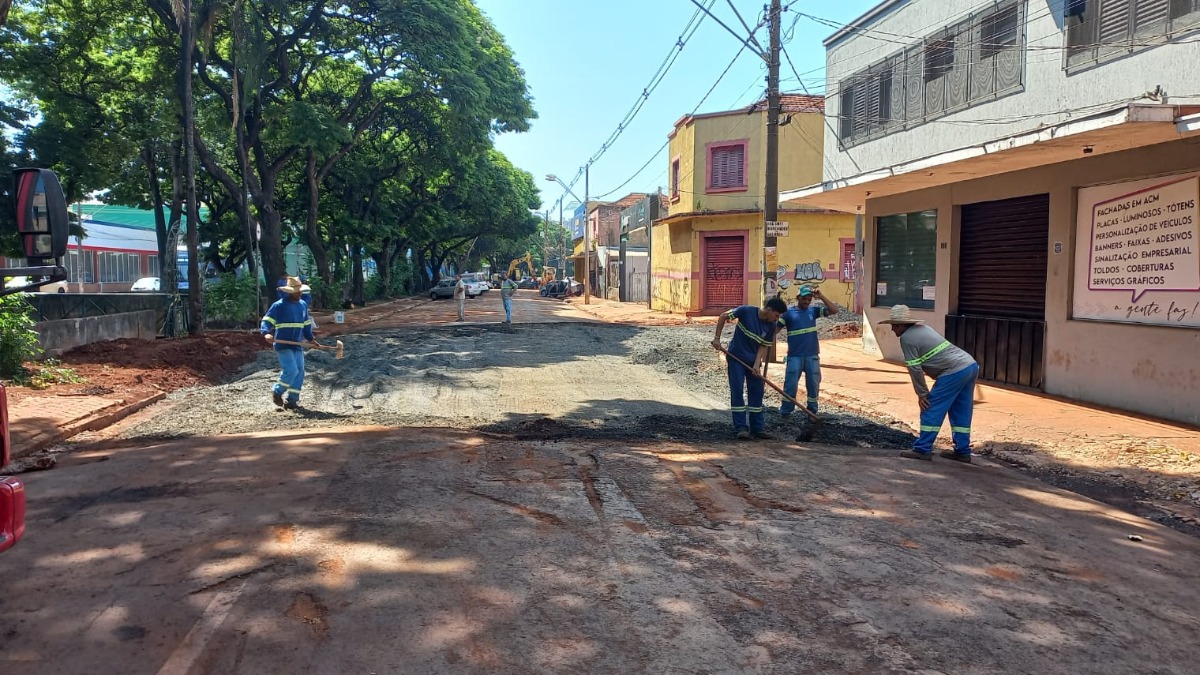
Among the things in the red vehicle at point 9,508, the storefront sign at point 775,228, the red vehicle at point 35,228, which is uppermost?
the storefront sign at point 775,228

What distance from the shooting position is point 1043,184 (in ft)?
36.6

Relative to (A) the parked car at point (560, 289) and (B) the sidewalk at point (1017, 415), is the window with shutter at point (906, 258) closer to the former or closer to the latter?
(B) the sidewalk at point (1017, 415)

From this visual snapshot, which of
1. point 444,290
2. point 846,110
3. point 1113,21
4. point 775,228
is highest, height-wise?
point 846,110

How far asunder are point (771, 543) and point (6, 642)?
398 cm

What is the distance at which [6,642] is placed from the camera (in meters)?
Result: 3.49

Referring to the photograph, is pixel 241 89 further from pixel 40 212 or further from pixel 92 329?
pixel 40 212

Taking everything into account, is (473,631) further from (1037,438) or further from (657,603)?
(1037,438)

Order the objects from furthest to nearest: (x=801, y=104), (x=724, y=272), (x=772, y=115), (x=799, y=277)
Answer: (x=724, y=272) < (x=801, y=104) < (x=799, y=277) < (x=772, y=115)

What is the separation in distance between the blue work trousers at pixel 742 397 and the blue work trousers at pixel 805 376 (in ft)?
4.86

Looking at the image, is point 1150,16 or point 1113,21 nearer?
point 1150,16

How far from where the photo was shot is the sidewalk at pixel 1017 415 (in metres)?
8.52

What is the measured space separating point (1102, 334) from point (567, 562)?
880 centimetres

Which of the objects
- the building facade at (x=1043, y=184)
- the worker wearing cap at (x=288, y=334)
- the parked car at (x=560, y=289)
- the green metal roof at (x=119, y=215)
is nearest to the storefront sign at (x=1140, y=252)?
the building facade at (x=1043, y=184)

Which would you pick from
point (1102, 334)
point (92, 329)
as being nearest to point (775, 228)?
point (1102, 334)
